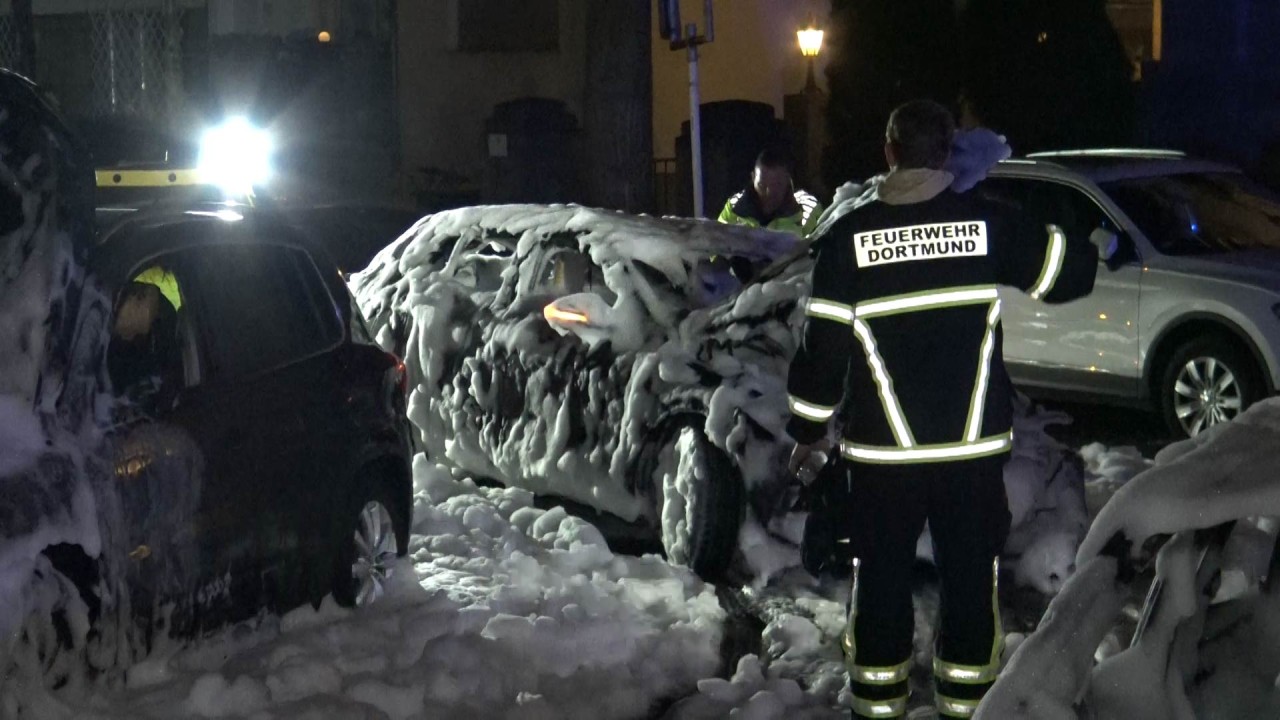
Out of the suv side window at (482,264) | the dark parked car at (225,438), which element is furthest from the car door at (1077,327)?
the dark parked car at (225,438)

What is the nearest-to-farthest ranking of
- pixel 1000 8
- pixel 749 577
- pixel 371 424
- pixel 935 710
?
1. pixel 935 710
2. pixel 371 424
3. pixel 749 577
4. pixel 1000 8

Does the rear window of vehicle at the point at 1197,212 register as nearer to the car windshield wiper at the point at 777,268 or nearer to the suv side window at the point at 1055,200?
the suv side window at the point at 1055,200

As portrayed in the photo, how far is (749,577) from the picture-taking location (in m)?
7.70

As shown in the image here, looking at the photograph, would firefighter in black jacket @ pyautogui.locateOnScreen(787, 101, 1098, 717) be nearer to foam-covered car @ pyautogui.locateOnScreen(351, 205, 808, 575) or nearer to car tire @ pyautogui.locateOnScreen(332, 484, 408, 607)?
car tire @ pyautogui.locateOnScreen(332, 484, 408, 607)

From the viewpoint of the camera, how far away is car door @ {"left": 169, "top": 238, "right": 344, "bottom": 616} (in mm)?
6125

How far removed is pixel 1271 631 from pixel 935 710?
9.32 feet

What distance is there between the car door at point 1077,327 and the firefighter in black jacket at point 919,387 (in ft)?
21.5

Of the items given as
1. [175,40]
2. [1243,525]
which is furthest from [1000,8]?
[1243,525]

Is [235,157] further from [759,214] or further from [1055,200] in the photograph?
[1055,200]

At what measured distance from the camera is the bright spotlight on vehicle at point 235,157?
1245cm

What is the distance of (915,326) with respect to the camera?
517cm

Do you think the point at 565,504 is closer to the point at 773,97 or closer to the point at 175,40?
the point at 175,40

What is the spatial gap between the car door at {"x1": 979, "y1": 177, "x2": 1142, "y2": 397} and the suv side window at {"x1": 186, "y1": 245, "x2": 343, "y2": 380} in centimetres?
575

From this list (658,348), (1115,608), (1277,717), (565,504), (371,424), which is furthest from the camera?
(565,504)
